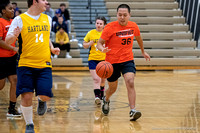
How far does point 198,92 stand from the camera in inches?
283

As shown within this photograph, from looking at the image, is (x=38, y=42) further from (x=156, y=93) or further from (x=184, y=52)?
(x=184, y=52)

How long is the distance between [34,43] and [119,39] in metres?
1.47

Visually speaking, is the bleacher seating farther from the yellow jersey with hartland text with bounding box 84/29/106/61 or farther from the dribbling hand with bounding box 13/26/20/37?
the dribbling hand with bounding box 13/26/20/37

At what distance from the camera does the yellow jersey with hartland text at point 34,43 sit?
384 cm

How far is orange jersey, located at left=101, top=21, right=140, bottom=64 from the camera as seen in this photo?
484 centimetres

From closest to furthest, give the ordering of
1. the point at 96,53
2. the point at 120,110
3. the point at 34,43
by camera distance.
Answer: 1. the point at 34,43
2. the point at 120,110
3. the point at 96,53

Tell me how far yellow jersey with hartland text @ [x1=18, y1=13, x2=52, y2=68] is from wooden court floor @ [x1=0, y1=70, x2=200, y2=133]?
98cm

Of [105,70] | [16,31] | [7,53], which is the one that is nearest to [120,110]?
[105,70]

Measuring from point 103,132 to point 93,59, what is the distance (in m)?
2.16

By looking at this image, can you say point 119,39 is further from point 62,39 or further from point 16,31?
point 62,39

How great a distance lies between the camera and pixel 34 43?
3.87 m

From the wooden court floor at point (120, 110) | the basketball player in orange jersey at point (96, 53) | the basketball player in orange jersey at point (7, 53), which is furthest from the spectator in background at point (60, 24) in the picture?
the basketball player in orange jersey at point (7, 53)

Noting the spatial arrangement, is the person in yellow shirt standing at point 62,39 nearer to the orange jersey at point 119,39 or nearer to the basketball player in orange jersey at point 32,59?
the orange jersey at point 119,39

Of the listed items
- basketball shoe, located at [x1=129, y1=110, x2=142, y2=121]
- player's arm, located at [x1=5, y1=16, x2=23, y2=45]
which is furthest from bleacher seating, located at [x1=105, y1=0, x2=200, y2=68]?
player's arm, located at [x1=5, y1=16, x2=23, y2=45]
